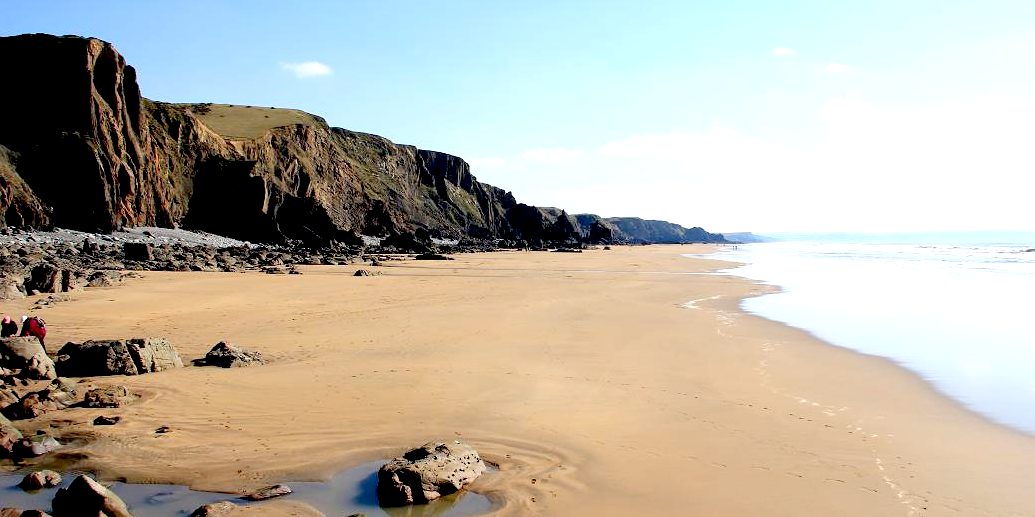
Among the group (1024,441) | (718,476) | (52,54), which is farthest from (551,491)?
(52,54)

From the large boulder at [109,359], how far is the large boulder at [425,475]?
6.29 meters

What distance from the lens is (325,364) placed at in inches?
449

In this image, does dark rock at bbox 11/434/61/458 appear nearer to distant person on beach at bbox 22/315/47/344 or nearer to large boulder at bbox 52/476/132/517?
large boulder at bbox 52/476/132/517

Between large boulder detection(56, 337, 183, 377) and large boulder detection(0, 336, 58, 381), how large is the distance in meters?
0.34

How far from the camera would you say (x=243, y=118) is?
7806 cm

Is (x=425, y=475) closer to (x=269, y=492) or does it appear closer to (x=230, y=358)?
(x=269, y=492)

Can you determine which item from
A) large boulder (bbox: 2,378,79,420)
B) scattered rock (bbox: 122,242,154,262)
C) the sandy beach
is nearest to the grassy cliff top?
scattered rock (bbox: 122,242,154,262)

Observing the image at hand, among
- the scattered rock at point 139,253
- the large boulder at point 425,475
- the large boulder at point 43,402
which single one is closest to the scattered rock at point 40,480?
the large boulder at point 43,402

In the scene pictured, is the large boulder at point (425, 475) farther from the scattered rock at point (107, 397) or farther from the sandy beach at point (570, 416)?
the scattered rock at point (107, 397)

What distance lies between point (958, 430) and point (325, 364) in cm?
993

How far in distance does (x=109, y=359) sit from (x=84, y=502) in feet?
19.3

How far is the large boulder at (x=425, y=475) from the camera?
5.75 meters

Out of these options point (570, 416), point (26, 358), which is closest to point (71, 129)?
point (26, 358)

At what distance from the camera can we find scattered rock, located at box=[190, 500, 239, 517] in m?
5.21
